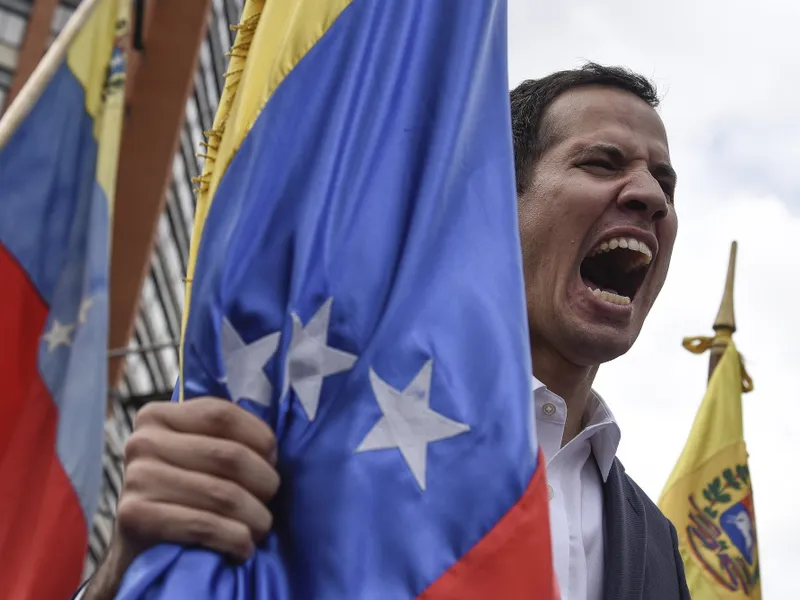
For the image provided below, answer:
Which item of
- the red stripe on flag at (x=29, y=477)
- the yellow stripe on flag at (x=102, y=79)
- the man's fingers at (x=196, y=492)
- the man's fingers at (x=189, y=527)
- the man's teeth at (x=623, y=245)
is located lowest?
the red stripe on flag at (x=29, y=477)

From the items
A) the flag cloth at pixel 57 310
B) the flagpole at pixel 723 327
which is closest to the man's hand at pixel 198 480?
the flag cloth at pixel 57 310

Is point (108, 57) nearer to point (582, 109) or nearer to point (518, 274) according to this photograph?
point (582, 109)

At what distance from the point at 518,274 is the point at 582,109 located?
107 centimetres

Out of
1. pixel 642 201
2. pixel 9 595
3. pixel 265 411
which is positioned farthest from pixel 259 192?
pixel 9 595

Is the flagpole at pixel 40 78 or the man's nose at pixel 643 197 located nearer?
the man's nose at pixel 643 197

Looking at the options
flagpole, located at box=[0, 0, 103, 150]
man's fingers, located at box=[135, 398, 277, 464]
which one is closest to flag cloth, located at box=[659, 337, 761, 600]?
flagpole, located at box=[0, 0, 103, 150]

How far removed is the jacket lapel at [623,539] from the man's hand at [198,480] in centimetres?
99

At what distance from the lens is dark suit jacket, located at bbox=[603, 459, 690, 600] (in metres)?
2.37

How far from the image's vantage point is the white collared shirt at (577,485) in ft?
7.75

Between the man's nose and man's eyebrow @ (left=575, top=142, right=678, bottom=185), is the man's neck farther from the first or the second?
man's eyebrow @ (left=575, top=142, right=678, bottom=185)

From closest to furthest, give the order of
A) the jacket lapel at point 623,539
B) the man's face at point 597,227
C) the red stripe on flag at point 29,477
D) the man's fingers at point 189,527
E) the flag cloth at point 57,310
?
the man's fingers at point 189,527
the jacket lapel at point 623,539
the man's face at point 597,227
the red stripe on flag at point 29,477
the flag cloth at point 57,310

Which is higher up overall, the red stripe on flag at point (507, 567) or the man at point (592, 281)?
the man at point (592, 281)

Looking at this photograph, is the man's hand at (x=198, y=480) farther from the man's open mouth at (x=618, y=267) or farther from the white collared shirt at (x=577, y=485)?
the man's open mouth at (x=618, y=267)

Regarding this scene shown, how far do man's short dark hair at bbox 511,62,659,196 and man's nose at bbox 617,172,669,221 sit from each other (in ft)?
0.81
